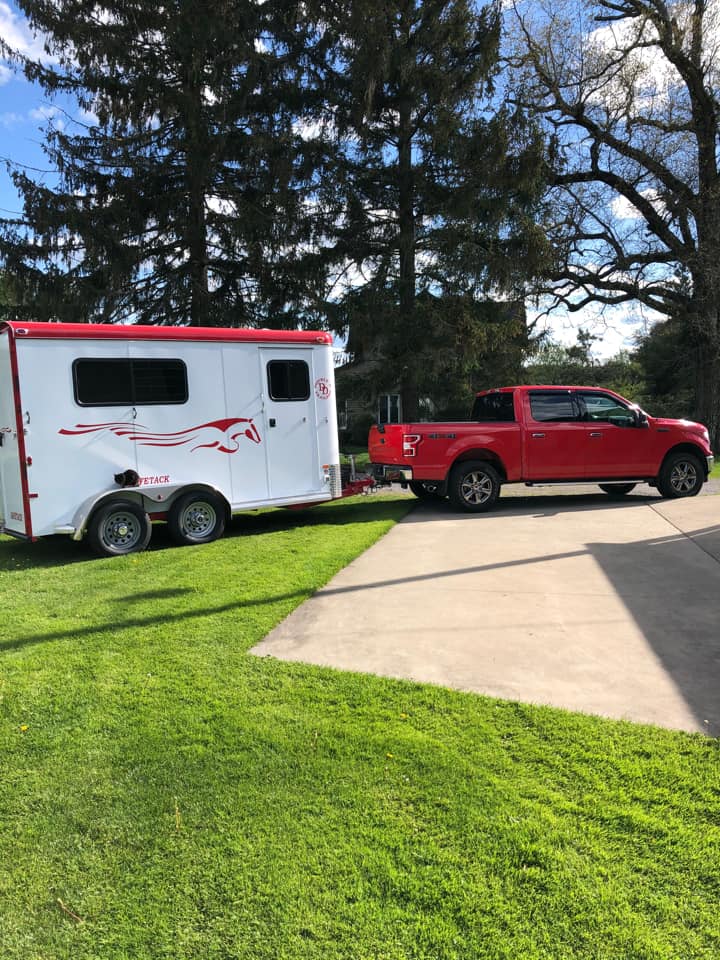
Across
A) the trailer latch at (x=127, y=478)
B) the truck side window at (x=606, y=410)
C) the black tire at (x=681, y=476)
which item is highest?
the truck side window at (x=606, y=410)

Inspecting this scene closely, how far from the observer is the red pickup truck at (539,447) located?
1043 centimetres

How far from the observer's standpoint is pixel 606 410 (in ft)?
37.1

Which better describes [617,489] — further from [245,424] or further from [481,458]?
[245,424]

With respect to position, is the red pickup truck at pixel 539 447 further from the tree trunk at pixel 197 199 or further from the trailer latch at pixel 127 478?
the tree trunk at pixel 197 199

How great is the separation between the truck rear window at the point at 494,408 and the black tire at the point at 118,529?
19.8 feet

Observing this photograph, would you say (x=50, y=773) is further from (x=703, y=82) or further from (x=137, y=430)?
(x=703, y=82)

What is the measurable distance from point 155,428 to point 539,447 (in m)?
6.15

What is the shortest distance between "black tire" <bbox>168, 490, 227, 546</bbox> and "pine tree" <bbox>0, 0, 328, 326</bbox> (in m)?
8.78

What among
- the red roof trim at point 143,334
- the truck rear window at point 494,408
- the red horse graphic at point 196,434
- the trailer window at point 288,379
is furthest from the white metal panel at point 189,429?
the truck rear window at point 494,408

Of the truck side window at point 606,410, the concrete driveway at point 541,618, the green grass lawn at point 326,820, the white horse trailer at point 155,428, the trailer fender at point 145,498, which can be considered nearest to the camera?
the green grass lawn at point 326,820

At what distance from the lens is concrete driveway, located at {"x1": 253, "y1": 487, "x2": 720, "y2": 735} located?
412cm

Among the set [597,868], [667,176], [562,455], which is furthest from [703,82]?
[597,868]

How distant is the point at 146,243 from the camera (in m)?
16.6

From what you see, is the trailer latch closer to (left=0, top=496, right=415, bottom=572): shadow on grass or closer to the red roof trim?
(left=0, top=496, right=415, bottom=572): shadow on grass
